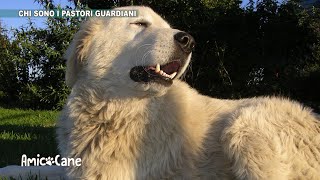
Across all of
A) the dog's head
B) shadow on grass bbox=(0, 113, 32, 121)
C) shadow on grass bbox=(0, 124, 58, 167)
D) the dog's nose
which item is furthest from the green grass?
the dog's nose

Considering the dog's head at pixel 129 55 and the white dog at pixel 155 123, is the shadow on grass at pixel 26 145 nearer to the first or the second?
the white dog at pixel 155 123

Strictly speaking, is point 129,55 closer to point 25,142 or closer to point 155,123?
point 155,123

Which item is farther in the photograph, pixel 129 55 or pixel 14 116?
pixel 14 116

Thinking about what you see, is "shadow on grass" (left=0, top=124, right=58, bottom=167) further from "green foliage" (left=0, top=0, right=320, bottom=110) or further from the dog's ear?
"green foliage" (left=0, top=0, right=320, bottom=110)

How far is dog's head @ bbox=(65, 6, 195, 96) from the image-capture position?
10.3ft

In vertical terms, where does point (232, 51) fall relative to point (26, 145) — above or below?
above

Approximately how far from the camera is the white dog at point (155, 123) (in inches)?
120

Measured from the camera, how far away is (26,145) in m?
5.46

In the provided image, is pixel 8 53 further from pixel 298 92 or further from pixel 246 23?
pixel 298 92

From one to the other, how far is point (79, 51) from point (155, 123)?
0.80 meters

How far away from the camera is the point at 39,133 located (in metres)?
6.91

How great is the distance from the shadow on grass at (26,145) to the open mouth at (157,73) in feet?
6.92

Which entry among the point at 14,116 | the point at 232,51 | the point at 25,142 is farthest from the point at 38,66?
the point at 25,142

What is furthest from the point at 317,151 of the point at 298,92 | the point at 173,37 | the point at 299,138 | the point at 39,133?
the point at 298,92
